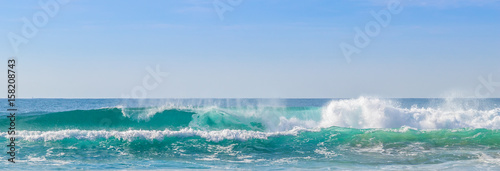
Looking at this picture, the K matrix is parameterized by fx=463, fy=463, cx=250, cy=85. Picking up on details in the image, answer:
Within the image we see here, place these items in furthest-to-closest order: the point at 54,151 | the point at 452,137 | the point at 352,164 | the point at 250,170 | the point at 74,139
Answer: the point at 452,137, the point at 74,139, the point at 54,151, the point at 352,164, the point at 250,170

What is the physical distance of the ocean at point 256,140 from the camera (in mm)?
13883

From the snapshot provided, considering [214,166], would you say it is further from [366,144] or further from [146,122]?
[146,122]

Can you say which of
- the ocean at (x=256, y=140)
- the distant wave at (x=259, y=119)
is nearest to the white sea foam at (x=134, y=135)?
the ocean at (x=256, y=140)

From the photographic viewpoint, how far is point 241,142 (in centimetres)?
1722

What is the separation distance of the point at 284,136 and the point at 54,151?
27.5ft

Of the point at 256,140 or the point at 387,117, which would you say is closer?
the point at 256,140

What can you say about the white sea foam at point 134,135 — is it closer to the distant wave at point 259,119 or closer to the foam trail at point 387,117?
the distant wave at point 259,119

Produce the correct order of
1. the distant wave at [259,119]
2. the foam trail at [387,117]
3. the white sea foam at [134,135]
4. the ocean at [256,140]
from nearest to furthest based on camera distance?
the ocean at [256,140] → the white sea foam at [134,135] → the distant wave at [259,119] → the foam trail at [387,117]

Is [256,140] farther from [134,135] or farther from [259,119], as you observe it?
[259,119]

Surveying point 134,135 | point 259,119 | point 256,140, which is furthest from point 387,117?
point 134,135

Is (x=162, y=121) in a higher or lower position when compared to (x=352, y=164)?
higher

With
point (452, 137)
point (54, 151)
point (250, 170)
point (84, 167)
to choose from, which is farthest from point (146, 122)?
point (452, 137)

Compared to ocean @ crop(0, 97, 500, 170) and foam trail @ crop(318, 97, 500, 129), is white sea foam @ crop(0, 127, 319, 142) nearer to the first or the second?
ocean @ crop(0, 97, 500, 170)

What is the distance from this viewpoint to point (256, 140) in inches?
690
